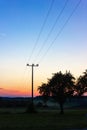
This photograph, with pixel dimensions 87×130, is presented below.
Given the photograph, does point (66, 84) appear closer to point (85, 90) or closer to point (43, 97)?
point (43, 97)

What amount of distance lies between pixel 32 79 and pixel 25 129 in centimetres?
5345

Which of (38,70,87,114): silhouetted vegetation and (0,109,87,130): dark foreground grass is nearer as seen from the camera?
(0,109,87,130): dark foreground grass

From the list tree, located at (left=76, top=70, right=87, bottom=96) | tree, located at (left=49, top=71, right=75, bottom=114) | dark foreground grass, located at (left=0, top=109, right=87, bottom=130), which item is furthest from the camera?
tree, located at (left=49, top=71, right=75, bottom=114)

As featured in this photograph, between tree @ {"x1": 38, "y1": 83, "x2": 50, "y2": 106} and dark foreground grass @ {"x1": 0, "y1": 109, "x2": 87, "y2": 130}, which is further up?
tree @ {"x1": 38, "y1": 83, "x2": 50, "y2": 106}

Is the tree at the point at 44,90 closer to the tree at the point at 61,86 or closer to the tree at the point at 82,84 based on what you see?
→ the tree at the point at 61,86

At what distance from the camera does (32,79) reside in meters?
85.4

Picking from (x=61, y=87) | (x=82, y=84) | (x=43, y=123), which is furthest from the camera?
(x=61, y=87)

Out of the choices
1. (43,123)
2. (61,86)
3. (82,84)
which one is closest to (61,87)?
(61,86)

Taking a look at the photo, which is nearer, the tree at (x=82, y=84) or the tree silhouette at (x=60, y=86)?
the tree at (x=82, y=84)

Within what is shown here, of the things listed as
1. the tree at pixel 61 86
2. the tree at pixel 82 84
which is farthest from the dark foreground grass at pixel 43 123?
the tree at pixel 61 86

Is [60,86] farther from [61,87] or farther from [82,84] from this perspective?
[82,84]

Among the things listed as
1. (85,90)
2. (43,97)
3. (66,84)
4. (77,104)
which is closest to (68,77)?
(66,84)

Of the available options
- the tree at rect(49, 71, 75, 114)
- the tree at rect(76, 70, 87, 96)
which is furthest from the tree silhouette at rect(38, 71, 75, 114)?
the tree at rect(76, 70, 87, 96)

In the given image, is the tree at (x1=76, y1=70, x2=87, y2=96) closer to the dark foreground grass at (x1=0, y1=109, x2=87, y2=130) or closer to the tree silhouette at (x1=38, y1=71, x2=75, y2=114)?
the tree silhouette at (x1=38, y1=71, x2=75, y2=114)
